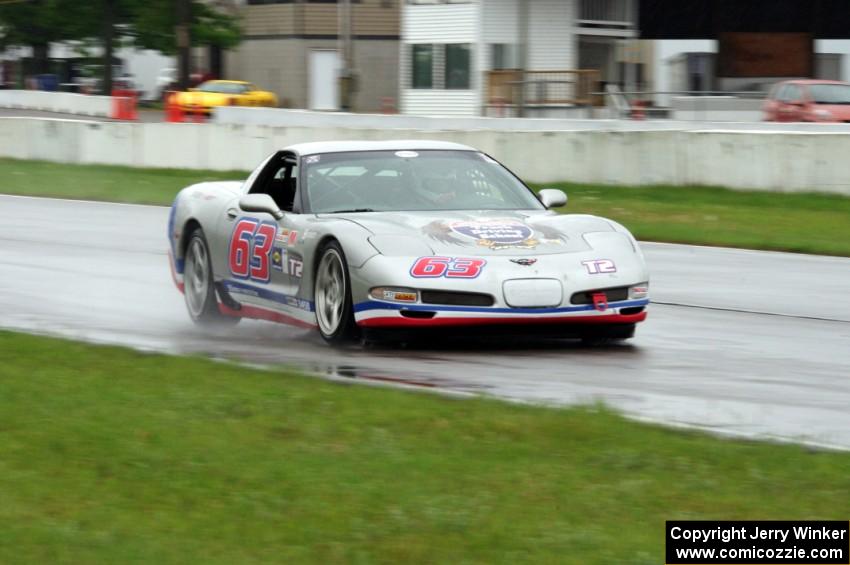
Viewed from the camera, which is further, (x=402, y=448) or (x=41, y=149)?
(x=41, y=149)

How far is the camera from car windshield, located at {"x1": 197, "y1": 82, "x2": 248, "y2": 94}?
2232 inches

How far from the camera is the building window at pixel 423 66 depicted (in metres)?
60.0

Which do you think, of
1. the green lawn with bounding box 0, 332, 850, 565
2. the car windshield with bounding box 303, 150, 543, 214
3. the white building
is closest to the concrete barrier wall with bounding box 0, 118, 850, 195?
the car windshield with bounding box 303, 150, 543, 214

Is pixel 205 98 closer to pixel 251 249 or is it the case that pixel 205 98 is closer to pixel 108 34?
pixel 108 34

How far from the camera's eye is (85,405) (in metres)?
7.41

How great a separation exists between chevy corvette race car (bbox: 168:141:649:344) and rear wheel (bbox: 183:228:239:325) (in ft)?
0.06

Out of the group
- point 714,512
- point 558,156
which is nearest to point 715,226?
point 558,156

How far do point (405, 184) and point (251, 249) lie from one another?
3.74 ft

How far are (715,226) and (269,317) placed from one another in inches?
416

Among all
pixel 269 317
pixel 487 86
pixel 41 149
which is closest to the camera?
pixel 269 317

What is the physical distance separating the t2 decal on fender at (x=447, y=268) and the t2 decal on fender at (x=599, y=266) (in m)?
0.64

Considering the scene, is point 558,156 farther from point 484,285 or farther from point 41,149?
point 484,285

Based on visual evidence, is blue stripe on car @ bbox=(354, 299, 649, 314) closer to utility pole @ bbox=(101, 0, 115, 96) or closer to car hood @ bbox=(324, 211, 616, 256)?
car hood @ bbox=(324, 211, 616, 256)

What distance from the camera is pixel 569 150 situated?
990 inches
